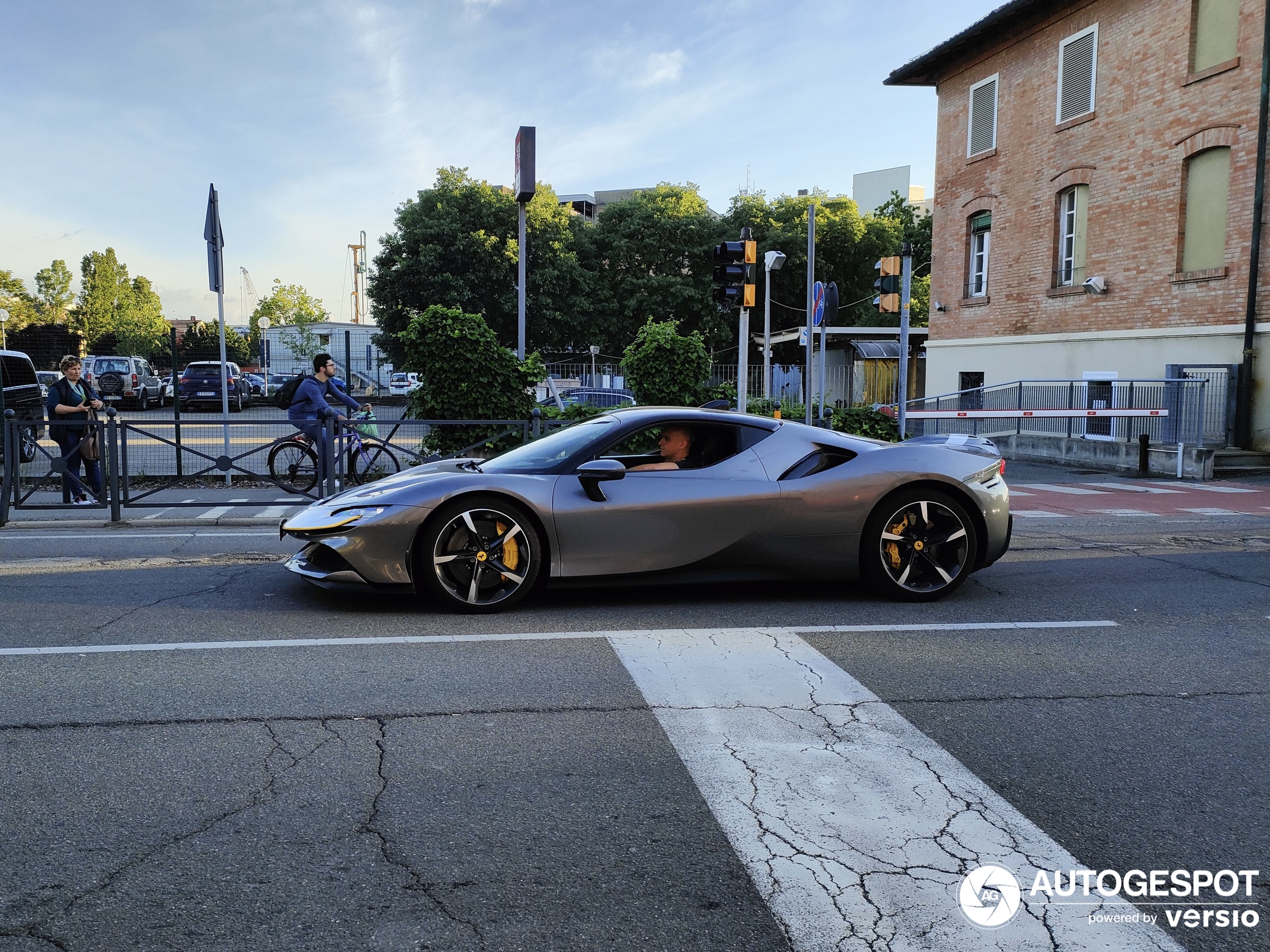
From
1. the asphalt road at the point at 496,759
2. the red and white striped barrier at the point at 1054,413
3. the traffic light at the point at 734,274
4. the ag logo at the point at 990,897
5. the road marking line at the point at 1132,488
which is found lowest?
the road marking line at the point at 1132,488

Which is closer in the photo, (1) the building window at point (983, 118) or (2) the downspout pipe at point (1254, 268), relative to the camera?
(2) the downspout pipe at point (1254, 268)

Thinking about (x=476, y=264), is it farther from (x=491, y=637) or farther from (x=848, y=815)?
(x=848, y=815)

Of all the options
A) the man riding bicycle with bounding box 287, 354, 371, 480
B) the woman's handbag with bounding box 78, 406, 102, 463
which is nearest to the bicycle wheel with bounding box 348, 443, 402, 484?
the man riding bicycle with bounding box 287, 354, 371, 480

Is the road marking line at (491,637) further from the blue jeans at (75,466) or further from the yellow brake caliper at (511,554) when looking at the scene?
the blue jeans at (75,466)

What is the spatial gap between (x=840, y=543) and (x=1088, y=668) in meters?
1.70

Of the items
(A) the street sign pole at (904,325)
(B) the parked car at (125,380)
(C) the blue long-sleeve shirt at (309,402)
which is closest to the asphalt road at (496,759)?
(C) the blue long-sleeve shirt at (309,402)

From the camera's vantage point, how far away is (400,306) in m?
45.2

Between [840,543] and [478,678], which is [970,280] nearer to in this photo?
[840,543]

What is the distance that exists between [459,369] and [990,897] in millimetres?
12112

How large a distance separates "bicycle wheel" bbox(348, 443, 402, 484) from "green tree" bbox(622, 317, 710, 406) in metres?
4.46

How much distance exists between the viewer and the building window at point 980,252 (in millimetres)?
25984

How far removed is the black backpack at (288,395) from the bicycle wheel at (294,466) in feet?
1.93

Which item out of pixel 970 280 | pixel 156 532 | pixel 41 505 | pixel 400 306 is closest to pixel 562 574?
pixel 156 532

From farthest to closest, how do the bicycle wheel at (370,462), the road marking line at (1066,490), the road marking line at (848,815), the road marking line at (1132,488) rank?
the road marking line at (1132,488) → the road marking line at (1066,490) → the bicycle wheel at (370,462) → the road marking line at (848,815)
